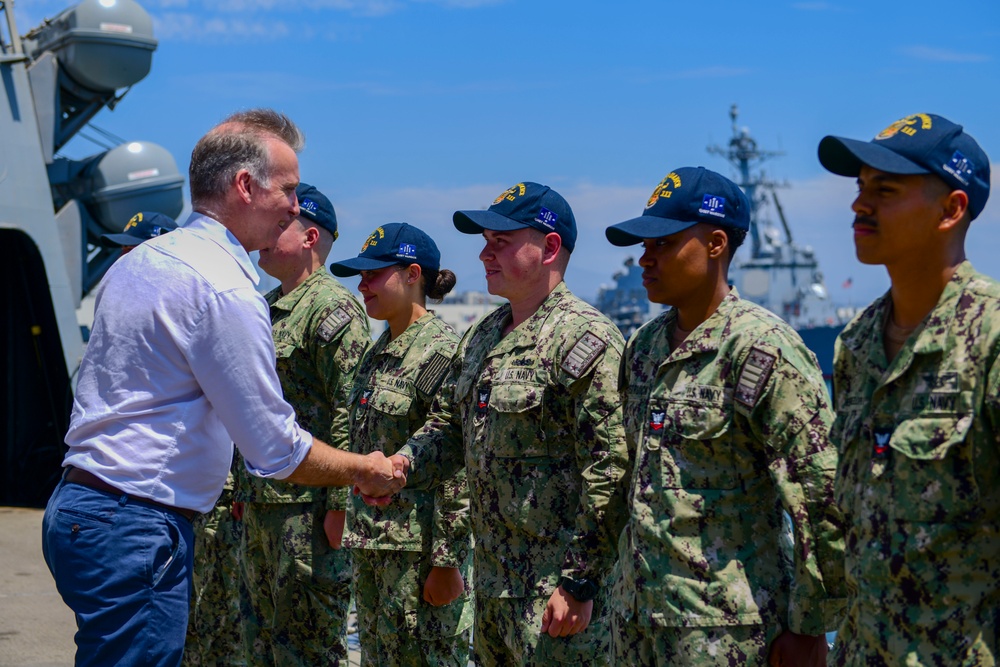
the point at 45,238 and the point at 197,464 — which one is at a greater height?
the point at 45,238

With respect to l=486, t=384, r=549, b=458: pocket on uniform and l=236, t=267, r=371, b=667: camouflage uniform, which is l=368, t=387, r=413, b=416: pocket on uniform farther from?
l=486, t=384, r=549, b=458: pocket on uniform

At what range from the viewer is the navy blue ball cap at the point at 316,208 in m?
5.20

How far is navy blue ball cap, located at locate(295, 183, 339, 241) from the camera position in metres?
5.20

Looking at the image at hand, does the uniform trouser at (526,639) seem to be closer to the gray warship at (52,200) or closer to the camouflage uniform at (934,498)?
the camouflage uniform at (934,498)

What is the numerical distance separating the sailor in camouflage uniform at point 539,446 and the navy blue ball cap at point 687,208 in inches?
19.5

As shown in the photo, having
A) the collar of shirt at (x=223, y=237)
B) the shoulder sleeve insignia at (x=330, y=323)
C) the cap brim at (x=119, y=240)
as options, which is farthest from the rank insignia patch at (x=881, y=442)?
the cap brim at (x=119, y=240)

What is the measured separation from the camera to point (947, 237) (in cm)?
239

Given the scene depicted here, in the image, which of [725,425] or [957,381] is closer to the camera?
[957,381]

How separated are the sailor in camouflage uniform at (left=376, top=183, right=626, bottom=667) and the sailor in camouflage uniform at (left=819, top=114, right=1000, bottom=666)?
93 cm

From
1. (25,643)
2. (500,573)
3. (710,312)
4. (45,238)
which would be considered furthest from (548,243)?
(45,238)

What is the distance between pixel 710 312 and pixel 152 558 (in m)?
1.55

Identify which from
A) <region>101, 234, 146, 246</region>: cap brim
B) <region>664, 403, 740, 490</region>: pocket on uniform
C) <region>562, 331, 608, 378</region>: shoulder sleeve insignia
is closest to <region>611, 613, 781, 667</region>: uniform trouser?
<region>664, 403, 740, 490</region>: pocket on uniform

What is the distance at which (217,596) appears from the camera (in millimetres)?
5457

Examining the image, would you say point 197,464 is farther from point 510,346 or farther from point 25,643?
point 25,643
